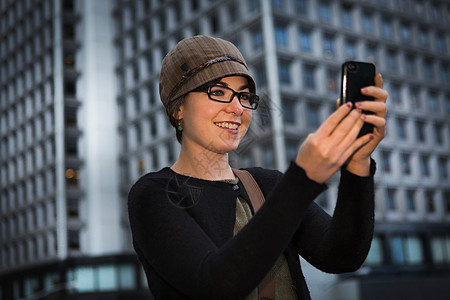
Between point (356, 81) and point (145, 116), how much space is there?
163 feet

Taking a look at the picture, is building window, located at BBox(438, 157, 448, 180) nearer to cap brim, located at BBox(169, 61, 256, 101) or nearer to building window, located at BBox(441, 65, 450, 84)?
building window, located at BBox(441, 65, 450, 84)

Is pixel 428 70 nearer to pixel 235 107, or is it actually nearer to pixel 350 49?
pixel 350 49

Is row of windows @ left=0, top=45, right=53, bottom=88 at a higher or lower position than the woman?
higher

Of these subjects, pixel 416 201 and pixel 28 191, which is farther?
pixel 28 191

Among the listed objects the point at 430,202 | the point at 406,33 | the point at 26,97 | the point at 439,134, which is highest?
the point at 26,97

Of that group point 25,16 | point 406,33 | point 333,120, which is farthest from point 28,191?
point 333,120

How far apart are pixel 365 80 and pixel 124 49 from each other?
5525 centimetres

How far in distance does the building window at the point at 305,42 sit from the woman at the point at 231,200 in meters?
40.6

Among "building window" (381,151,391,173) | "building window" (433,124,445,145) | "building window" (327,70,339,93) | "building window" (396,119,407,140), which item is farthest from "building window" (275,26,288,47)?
"building window" (433,124,445,145)

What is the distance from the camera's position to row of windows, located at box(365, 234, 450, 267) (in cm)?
4412

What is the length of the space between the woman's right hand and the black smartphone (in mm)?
67

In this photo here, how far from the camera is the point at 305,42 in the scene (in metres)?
42.1

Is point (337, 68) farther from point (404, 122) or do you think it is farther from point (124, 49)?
point (124, 49)

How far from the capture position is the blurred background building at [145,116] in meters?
41.3
